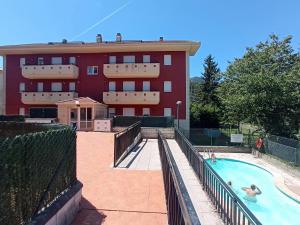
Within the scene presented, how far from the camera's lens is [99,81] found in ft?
102

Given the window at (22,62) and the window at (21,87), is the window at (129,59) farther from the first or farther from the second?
the window at (21,87)

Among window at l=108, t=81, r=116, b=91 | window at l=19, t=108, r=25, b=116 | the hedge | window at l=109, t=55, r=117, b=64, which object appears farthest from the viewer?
window at l=19, t=108, r=25, b=116

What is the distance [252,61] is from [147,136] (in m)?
13.1

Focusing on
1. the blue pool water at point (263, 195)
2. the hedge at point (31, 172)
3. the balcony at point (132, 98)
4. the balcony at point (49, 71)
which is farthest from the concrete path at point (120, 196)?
the balcony at point (49, 71)

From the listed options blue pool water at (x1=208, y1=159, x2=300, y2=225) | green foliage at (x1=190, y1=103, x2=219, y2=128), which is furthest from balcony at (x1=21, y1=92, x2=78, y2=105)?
blue pool water at (x1=208, y1=159, x2=300, y2=225)

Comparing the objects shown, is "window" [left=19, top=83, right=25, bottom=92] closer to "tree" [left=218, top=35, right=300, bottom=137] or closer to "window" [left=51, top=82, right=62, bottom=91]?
"window" [left=51, top=82, right=62, bottom=91]

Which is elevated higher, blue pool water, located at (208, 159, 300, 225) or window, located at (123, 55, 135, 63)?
window, located at (123, 55, 135, 63)

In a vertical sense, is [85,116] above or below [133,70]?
below

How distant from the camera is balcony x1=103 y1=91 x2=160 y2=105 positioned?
28594 mm

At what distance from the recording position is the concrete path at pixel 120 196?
524 centimetres

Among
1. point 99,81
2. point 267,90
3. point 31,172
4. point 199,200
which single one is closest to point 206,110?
point 267,90

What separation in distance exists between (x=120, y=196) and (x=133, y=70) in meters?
23.5

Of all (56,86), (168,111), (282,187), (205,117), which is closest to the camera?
(282,187)

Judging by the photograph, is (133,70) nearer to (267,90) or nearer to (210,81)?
(267,90)
